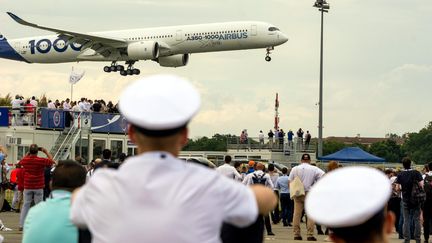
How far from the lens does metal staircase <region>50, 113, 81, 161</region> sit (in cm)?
4331

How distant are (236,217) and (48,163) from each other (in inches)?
652

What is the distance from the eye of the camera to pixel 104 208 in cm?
395

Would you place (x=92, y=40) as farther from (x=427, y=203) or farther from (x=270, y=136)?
(x=427, y=203)

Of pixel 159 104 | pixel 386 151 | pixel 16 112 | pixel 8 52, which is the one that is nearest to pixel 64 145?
pixel 16 112

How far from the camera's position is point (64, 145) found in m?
43.5

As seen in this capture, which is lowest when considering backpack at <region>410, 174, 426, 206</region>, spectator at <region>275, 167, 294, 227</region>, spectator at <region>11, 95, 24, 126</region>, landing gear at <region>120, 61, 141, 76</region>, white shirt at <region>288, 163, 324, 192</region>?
spectator at <region>275, 167, 294, 227</region>

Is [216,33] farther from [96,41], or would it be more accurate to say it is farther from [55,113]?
[55,113]

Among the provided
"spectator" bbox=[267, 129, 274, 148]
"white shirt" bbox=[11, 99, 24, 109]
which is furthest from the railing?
"white shirt" bbox=[11, 99, 24, 109]

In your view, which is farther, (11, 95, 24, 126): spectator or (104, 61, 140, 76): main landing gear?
(104, 61, 140, 76): main landing gear

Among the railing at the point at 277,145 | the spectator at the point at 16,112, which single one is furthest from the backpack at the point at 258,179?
the railing at the point at 277,145

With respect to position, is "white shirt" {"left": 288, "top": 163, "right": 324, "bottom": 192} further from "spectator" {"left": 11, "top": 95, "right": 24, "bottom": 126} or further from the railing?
the railing

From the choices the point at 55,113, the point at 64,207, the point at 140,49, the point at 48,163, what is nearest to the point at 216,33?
the point at 140,49

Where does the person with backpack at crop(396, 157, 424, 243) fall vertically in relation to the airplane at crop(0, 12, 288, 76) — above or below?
below

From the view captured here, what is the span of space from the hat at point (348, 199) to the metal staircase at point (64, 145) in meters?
39.8
